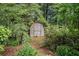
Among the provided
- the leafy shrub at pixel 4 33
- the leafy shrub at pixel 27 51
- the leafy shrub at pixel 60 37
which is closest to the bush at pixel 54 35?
the leafy shrub at pixel 60 37

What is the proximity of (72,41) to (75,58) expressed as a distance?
0.20 meters

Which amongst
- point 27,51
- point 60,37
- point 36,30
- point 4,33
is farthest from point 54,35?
point 4,33

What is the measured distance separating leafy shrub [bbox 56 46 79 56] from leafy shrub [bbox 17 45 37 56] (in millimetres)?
278

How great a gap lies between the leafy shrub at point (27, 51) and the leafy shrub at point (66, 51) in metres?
0.28

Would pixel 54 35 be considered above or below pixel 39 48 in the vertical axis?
above

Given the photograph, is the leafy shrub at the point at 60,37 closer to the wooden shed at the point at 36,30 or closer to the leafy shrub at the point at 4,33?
the wooden shed at the point at 36,30

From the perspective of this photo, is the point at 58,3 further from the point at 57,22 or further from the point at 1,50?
the point at 1,50

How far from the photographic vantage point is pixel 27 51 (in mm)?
1854

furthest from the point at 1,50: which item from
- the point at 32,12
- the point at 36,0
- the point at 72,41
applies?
the point at 72,41

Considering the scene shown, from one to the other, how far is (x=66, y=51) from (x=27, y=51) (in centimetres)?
45

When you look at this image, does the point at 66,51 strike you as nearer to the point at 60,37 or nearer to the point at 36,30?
the point at 60,37

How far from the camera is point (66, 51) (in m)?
1.85

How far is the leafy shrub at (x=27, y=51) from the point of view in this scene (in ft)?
6.07

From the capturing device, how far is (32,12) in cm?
189
